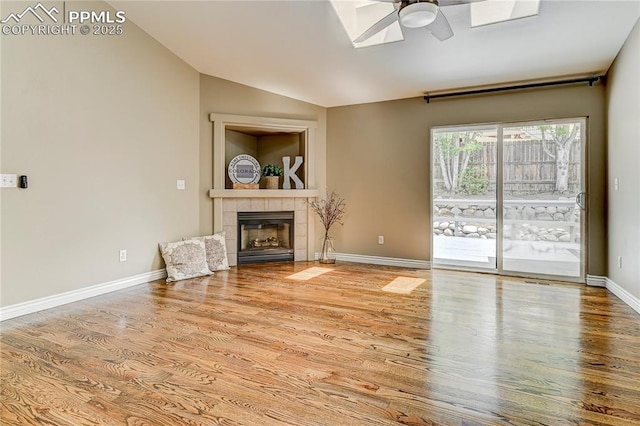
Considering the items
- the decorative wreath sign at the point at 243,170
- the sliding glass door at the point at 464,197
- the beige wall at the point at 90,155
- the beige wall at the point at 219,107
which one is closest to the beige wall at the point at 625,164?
the sliding glass door at the point at 464,197

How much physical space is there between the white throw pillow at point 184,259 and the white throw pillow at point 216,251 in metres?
0.17

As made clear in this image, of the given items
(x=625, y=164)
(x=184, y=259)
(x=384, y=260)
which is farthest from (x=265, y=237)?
(x=625, y=164)

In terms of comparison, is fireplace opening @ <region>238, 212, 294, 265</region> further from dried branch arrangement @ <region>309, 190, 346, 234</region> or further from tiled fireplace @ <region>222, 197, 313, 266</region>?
dried branch arrangement @ <region>309, 190, 346, 234</region>

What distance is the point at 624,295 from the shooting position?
3443 mm

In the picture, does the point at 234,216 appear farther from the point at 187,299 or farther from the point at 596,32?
the point at 596,32

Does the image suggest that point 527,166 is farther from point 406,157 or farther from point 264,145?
point 264,145

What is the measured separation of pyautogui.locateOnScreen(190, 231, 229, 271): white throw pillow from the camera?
185 inches

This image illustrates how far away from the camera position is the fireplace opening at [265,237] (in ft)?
17.4

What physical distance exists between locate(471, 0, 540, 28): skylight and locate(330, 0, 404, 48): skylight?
0.71m

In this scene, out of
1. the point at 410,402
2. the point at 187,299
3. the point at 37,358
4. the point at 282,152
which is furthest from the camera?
the point at 282,152

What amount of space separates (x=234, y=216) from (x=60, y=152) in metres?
2.34

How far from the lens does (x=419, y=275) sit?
15.0 feet

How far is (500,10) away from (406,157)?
2324mm

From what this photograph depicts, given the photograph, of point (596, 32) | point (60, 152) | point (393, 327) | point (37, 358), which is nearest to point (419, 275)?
point (393, 327)
